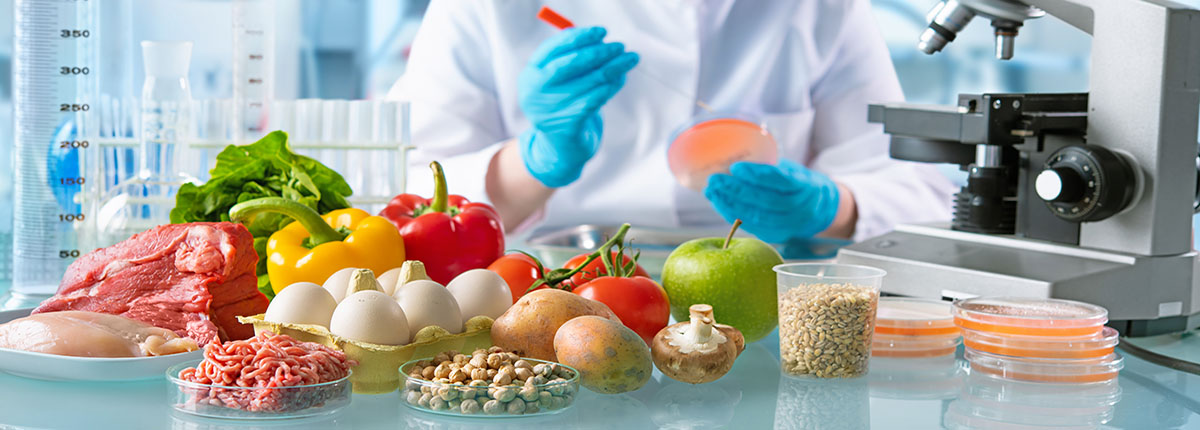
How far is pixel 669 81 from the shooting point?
230 centimetres

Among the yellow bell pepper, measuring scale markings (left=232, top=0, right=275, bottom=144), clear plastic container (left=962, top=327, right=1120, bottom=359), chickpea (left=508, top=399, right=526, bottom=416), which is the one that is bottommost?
chickpea (left=508, top=399, right=526, bottom=416)

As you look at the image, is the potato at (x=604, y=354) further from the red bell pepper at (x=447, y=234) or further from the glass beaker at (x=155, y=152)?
the glass beaker at (x=155, y=152)

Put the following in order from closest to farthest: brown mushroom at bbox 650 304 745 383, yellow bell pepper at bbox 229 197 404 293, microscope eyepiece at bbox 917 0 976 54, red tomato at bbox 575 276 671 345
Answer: brown mushroom at bbox 650 304 745 383 < red tomato at bbox 575 276 671 345 < yellow bell pepper at bbox 229 197 404 293 < microscope eyepiece at bbox 917 0 976 54

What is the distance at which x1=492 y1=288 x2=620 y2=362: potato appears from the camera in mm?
801

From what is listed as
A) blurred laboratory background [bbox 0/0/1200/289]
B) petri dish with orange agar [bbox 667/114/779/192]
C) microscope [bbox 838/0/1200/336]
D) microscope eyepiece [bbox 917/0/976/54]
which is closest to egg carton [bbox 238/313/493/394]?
microscope [bbox 838/0/1200/336]

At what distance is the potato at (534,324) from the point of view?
Result: 0.80 m

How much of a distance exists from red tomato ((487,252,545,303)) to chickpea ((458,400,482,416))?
11.5 inches

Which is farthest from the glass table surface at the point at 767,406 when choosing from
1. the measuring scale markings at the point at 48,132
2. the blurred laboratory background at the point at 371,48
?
the blurred laboratory background at the point at 371,48

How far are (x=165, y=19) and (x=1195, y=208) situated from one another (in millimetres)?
2986

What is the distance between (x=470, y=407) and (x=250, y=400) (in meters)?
0.14

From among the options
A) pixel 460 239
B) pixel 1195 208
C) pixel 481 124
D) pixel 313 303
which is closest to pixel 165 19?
pixel 481 124

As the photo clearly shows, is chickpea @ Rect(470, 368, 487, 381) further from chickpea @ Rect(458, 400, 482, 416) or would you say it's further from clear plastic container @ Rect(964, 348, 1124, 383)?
clear plastic container @ Rect(964, 348, 1124, 383)

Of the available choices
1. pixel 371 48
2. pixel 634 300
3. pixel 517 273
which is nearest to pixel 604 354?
pixel 634 300

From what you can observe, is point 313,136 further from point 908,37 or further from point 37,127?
point 908,37
